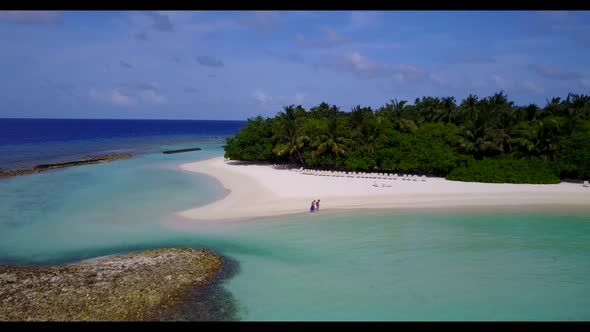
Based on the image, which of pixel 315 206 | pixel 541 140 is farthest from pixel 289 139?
pixel 541 140

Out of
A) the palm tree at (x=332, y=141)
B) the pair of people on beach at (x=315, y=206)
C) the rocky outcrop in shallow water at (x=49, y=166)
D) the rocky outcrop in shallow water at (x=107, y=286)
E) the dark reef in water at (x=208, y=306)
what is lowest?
the dark reef in water at (x=208, y=306)

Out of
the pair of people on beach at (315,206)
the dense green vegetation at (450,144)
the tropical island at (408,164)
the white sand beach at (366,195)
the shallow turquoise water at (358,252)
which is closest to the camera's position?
the shallow turquoise water at (358,252)

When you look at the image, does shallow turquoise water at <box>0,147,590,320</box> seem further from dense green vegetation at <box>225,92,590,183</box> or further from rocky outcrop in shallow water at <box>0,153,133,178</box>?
rocky outcrop in shallow water at <box>0,153,133,178</box>

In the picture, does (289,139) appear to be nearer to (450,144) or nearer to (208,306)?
(450,144)

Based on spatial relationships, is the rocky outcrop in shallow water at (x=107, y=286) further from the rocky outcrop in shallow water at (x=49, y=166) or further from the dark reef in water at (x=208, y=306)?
the rocky outcrop in shallow water at (x=49, y=166)

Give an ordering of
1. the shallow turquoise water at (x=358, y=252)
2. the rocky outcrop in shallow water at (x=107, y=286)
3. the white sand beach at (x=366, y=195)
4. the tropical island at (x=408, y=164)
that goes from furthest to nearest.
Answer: the tropical island at (x=408, y=164)
the white sand beach at (x=366, y=195)
the shallow turquoise water at (x=358, y=252)
the rocky outcrop in shallow water at (x=107, y=286)

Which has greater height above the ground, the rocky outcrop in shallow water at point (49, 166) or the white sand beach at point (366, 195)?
the white sand beach at point (366, 195)

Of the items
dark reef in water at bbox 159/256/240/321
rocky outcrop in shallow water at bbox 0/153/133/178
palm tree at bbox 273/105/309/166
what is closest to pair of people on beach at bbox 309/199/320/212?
dark reef in water at bbox 159/256/240/321

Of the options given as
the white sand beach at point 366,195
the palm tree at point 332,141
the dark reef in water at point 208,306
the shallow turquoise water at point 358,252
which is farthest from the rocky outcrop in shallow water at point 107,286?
the palm tree at point 332,141
